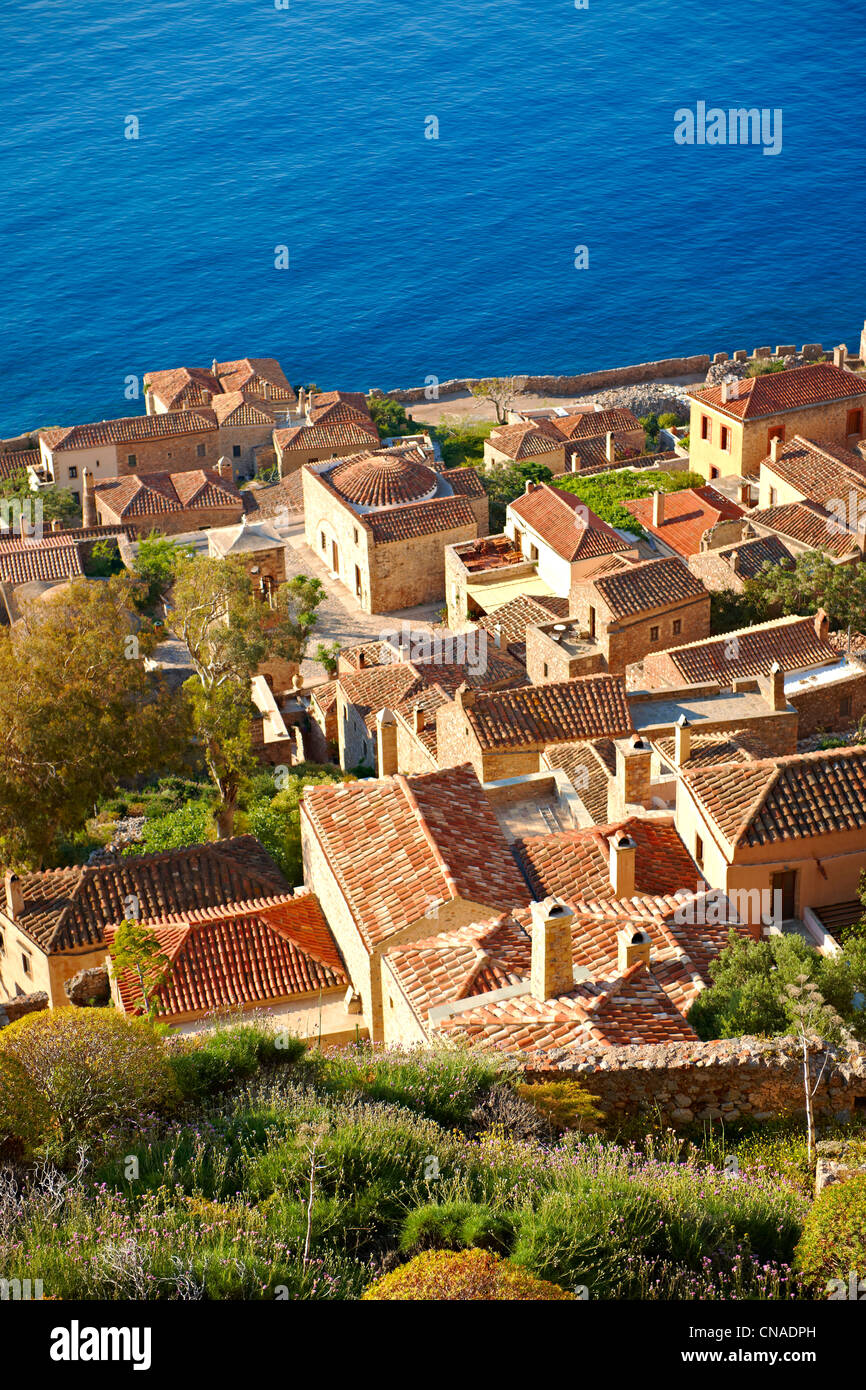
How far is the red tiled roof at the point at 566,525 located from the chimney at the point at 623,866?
25.2m

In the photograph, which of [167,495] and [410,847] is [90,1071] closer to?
[410,847]

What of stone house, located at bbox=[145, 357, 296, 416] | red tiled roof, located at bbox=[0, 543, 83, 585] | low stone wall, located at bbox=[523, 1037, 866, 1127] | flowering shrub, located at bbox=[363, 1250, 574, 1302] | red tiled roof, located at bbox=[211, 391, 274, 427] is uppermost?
stone house, located at bbox=[145, 357, 296, 416]

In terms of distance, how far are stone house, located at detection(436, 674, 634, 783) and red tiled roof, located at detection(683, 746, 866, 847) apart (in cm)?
683

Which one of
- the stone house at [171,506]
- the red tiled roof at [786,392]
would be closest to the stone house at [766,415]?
the red tiled roof at [786,392]

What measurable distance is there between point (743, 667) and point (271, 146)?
119 m

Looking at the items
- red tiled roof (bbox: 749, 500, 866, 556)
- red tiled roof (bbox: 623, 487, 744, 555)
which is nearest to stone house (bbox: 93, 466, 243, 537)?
red tiled roof (bbox: 623, 487, 744, 555)

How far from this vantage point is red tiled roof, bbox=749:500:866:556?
45.6 meters

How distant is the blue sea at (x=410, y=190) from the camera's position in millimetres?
100812

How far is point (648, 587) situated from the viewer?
134ft

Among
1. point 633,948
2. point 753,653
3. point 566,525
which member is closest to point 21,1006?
point 633,948

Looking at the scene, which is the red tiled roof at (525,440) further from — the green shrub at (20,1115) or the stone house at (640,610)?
the green shrub at (20,1115)

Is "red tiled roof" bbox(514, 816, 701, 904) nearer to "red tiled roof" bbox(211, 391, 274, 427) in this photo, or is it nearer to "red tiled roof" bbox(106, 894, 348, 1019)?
"red tiled roof" bbox(106, 894, 348, 1019)

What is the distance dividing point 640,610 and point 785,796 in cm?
1768
